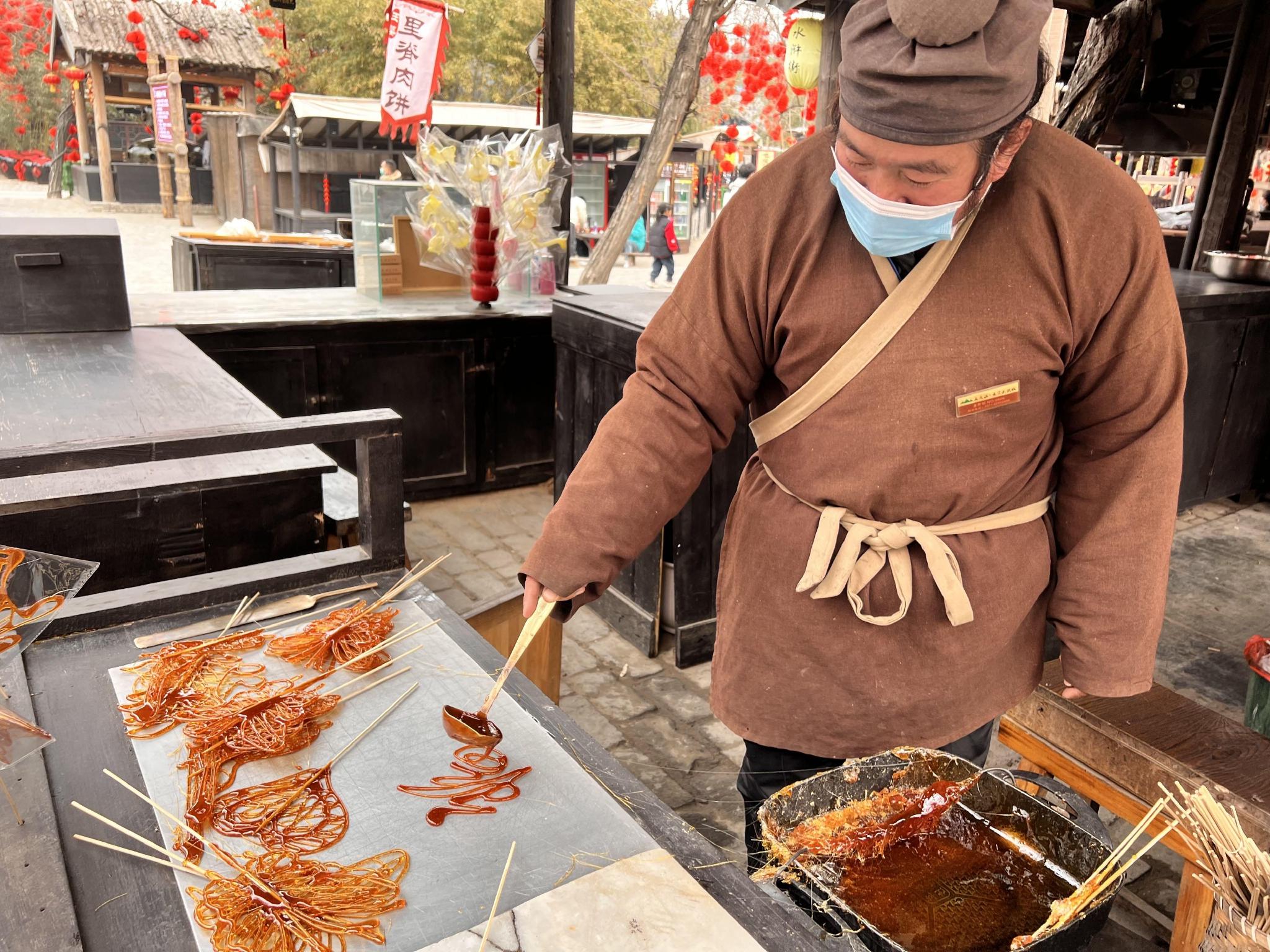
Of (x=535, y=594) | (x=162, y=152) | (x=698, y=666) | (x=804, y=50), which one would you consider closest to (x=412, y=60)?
(x=804, y=50)

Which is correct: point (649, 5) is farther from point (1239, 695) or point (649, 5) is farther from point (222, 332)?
point (1239, 695)

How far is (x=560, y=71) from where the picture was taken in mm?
5492

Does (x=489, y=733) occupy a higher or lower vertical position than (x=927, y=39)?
lower

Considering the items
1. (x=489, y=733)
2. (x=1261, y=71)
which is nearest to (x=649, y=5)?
(x=1261, y=71)

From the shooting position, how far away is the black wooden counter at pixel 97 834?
1115 millimetres

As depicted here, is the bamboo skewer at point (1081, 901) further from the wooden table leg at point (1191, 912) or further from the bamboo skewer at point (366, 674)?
the bamboo skewer at point (366, 674)

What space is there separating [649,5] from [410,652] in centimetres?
2265

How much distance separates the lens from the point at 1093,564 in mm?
1478

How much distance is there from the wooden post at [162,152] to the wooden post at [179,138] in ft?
0.25

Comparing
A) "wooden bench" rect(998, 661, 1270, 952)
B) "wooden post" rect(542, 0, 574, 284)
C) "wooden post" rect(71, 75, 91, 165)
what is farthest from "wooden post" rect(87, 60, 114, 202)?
"wooden bench" rect(998, 661, 1270, 952)

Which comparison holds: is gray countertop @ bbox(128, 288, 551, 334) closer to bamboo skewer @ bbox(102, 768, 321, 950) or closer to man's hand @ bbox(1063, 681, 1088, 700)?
bamboo skewer @ bbox(102, 768, 321, 950)

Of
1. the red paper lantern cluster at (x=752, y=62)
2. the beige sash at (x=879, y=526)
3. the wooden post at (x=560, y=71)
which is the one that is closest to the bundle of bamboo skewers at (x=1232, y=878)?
the beige sash at (x=879, y=526)

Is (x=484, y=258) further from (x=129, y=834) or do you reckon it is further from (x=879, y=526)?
(x=129, y=834)

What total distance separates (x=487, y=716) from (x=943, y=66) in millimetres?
1182
